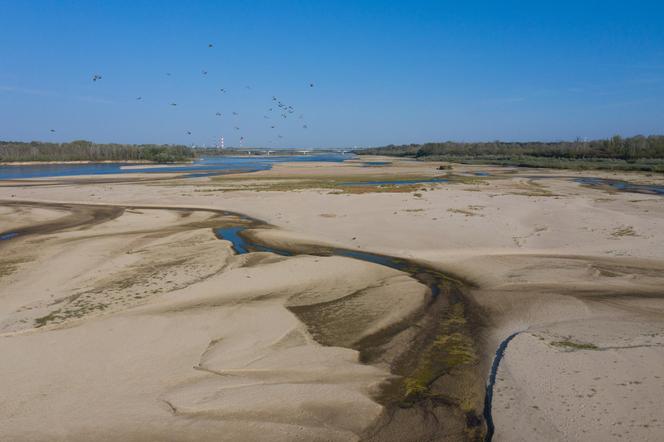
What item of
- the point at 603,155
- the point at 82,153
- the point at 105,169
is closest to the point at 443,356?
the point at 105,169

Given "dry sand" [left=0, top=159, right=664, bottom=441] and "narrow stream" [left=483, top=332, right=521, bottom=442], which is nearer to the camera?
"narrow stream" [left=483, top=332, right=521, bottom=442]

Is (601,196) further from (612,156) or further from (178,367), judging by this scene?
(612,156)

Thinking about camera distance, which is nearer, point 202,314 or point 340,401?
point 340,401

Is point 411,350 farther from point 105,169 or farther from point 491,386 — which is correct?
point 105,169

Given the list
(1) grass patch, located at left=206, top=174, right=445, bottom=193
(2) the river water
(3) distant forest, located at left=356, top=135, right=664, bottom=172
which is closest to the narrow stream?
(1) grass patch, located at left=206, top=174, right=445, bottom=193

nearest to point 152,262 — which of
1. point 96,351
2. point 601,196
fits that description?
point 96,351

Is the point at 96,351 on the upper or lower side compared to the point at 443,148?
lower

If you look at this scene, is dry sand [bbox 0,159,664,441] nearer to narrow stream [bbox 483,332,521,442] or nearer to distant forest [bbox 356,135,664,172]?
narrow stream [bbox 483,332,521,442]

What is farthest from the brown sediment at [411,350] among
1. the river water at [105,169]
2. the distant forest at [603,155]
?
the distant forest at [603,155]
